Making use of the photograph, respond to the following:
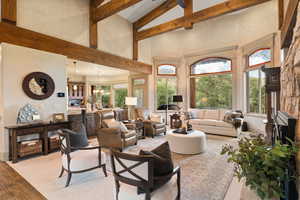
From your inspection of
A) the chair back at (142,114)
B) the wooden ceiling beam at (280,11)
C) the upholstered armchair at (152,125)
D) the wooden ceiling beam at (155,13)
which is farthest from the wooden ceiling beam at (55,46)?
the wooden ceiling beam at (280,11)

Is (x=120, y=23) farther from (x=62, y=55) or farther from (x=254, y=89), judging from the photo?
(x=254, y=89)

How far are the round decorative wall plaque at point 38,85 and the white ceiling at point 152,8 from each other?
3.96 metres

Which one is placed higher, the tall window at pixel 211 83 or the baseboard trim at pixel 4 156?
the tall window at pixel 211 83

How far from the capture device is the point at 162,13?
6.23m

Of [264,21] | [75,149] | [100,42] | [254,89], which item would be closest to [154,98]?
[100,42]

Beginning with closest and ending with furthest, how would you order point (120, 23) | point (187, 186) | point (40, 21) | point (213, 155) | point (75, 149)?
point (187, 186) → point (75, 149) → point (213, 155) → point (40, 21) → point (120, 23)

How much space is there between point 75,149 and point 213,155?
2978mm

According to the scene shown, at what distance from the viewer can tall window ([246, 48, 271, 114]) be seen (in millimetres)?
5594

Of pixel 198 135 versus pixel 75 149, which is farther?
pixel 198 135

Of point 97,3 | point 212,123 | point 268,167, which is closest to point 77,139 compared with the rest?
point 268,167

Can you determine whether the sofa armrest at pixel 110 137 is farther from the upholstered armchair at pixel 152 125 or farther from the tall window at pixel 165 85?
the tall window at pixel 165 85

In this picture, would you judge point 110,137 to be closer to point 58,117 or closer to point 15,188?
point 58,117

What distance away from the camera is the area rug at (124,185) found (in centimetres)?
216

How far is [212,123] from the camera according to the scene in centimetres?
580
